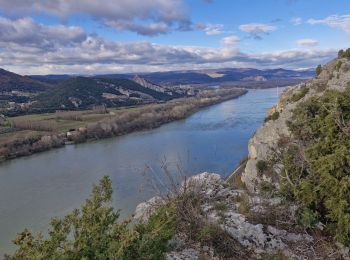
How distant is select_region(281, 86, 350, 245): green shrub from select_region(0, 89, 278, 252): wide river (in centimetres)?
482

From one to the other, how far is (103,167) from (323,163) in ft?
72.9

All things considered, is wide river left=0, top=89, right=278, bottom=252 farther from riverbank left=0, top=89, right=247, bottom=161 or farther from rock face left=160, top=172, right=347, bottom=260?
rock face left=160, top=172, right=347, bottom=260

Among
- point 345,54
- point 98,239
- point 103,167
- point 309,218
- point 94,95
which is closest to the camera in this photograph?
point 98,239

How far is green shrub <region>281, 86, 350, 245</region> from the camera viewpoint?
4367mm

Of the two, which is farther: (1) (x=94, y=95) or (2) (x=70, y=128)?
(1) (x=94, y=95)

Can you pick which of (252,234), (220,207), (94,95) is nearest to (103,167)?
(220,207)

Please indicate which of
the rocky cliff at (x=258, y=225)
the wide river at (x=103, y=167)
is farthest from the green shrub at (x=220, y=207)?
the wide river at (x=103, y=167)

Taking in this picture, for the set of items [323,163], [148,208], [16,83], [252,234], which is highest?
[323,163]

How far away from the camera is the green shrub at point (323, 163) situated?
4.37 metres

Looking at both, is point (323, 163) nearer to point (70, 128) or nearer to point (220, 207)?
point (220, 207)

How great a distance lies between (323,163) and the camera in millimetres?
4641

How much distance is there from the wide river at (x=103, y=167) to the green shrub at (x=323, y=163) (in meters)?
4.82

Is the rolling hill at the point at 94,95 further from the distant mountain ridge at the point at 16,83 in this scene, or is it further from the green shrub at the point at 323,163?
the green shrub at the point at 323,163

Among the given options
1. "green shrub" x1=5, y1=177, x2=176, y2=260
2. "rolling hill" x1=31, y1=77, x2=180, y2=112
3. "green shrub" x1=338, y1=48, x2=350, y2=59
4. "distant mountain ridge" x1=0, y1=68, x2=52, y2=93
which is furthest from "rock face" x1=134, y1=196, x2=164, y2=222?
"distant mountain ridge" x1=0, y1=68, x2=52, y2=93
